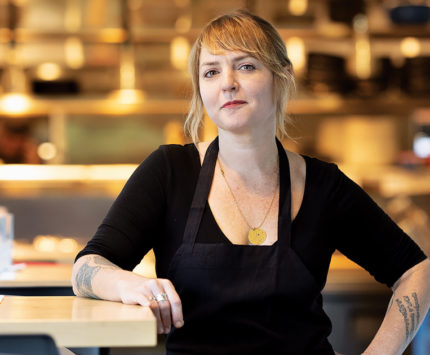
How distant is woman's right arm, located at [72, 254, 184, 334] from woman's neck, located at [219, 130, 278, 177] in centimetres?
39

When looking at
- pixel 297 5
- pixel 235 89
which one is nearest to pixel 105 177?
pixel 297 5

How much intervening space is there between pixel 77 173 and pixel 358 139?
1698 millimetres

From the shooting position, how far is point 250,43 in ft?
5.54

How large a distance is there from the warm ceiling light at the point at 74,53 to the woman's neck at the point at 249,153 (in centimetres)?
297

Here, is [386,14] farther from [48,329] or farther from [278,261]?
[48,329]

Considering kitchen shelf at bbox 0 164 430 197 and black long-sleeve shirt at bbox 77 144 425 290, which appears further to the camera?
kitchen shelf at bbox 0 164 430 197

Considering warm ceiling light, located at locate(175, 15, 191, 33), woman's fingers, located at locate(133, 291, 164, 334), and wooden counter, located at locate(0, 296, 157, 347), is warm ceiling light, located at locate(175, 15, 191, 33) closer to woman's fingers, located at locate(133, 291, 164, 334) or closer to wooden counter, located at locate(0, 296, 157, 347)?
woman's fingers, located at locate(133, 291, 164, 334)

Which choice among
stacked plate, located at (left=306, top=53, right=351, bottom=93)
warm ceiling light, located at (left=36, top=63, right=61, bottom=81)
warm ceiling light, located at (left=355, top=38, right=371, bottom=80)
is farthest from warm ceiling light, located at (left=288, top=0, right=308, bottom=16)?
warm ceiling light, located at (left=36, top=63, right=61, bottom=81)

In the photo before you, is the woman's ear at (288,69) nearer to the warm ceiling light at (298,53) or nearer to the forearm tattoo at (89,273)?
the forearm tattoo at (89,273)

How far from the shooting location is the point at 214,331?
A: 5.35ft

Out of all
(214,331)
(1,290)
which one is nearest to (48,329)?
(214,331)

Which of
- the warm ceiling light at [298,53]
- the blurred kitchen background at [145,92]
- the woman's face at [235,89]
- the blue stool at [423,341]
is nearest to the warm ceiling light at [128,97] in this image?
the blurred kitchen background at [145,92]

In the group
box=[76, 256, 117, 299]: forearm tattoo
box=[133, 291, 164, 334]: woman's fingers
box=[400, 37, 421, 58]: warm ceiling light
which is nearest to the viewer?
box=[133, 291, 164, 334]: woman's fingers

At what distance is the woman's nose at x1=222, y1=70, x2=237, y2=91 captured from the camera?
164 cm
